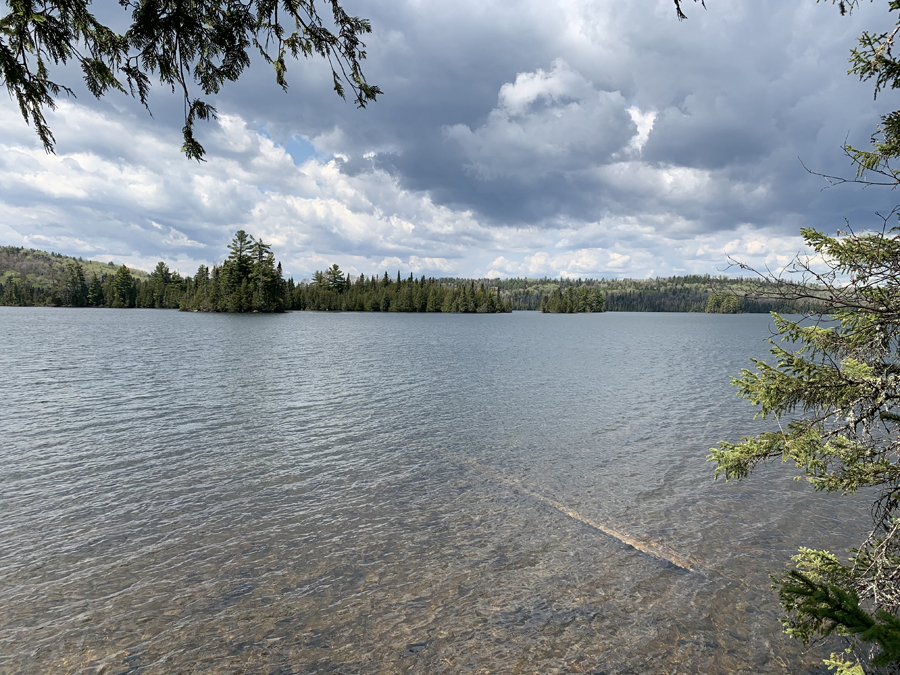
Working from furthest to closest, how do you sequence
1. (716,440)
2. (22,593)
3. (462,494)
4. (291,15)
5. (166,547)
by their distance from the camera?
(716,440), (462,494), (166,547), (22,593), (291,15)

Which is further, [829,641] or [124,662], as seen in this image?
[829,641]

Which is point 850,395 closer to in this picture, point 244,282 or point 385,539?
point 385,539

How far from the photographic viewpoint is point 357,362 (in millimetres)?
39500

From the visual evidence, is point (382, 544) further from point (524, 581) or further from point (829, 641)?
point (829, 641)

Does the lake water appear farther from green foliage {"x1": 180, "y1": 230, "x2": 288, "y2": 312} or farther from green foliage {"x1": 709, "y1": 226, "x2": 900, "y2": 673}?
green foliage {"x1": 180, "y1": 230, "x2": 288, "y2": 312}

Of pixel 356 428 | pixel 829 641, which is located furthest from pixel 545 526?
pixel 356 428

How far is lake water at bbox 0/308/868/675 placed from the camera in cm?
703

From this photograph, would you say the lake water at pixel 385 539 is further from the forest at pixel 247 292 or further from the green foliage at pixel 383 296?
the green foliage at pixel 383 296

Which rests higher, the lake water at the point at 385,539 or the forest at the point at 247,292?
the forest at the point at 247,292

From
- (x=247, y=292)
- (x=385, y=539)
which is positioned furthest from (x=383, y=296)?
(x=385, y=539)

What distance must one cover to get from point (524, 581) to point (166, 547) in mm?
7560

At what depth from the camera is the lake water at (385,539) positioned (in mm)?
7031

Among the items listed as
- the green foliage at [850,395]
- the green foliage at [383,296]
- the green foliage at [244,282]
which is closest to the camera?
the green foliage at [850,395]

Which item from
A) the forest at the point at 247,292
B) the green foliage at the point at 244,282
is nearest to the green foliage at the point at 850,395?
the forest at the point at 247,292
